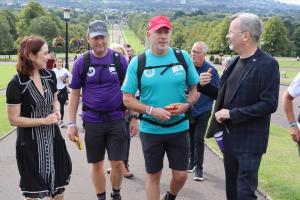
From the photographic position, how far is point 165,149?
18.5ft

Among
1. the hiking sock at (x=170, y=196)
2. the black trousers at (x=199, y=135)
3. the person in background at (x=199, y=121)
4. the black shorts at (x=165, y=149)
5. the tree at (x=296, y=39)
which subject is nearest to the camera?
the black shorts at (x=165, y=149)

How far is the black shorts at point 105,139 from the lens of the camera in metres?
6.07

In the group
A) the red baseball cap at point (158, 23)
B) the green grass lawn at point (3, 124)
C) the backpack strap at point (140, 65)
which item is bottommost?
the green grass lawn at point (3, 124)

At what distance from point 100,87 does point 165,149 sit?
1101 millimetres

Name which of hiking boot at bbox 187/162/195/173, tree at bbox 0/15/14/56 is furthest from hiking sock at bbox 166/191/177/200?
tree at bbox 0/15/14/56

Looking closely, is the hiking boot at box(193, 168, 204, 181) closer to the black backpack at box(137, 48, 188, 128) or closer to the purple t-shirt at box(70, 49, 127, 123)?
the purple t-shirt at box(70, 49, 127, 123)

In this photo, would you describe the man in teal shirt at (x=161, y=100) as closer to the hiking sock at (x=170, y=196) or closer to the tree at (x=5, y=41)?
the hiking sock at (x=170, y=196)

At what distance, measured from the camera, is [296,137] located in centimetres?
538

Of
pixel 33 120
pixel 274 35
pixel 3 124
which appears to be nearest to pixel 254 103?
pixel 33 120

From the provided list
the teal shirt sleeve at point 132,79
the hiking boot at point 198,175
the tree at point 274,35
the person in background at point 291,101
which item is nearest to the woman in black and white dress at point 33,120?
the teal shirt sleeve at point 132,79

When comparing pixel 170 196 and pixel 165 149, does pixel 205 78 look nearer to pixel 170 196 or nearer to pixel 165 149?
pixel 165 149

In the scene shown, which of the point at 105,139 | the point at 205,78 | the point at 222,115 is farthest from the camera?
the point at 105,139

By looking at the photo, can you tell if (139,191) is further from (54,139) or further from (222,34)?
(222,34)

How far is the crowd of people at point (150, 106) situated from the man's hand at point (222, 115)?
→ 1 centimetres
